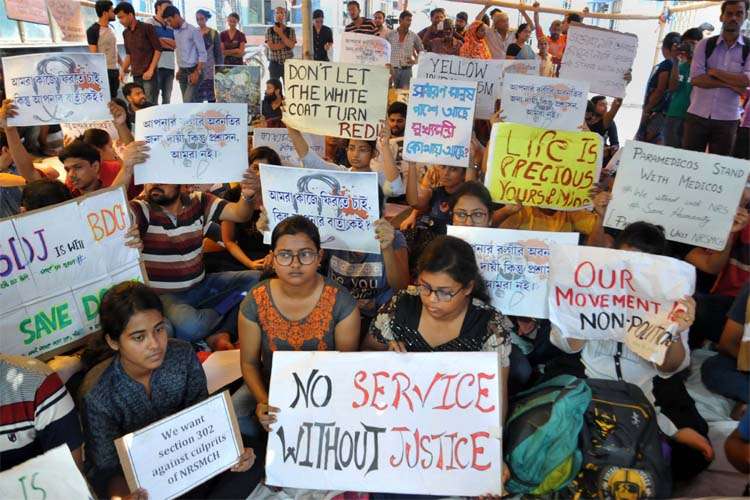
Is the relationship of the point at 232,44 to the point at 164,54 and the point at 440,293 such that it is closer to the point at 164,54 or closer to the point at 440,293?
the point at 164,54

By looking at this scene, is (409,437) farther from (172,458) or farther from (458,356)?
(172,458)

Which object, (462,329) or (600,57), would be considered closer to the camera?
(462,329)

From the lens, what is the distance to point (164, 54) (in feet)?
29.0

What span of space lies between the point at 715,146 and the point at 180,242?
585 cm

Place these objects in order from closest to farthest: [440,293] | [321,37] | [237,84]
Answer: [440,293] < [237,84] < [321,37]

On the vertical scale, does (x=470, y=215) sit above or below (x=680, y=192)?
below

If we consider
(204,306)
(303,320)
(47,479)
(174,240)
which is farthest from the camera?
(204,306)

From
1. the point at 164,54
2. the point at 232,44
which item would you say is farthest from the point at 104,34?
the point at 232,44

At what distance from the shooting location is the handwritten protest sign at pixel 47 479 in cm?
168

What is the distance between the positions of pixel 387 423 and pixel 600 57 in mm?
5227

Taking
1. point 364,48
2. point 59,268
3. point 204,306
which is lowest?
point 204,306

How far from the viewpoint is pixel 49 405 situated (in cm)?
202

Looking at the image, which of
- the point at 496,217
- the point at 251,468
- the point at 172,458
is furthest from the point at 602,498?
the point at 496,217

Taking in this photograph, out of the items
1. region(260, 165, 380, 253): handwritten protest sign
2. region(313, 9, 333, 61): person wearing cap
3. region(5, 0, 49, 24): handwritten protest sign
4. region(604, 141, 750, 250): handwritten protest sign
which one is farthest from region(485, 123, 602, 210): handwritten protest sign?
region(313, 9, 333, 61): person wearing cap
